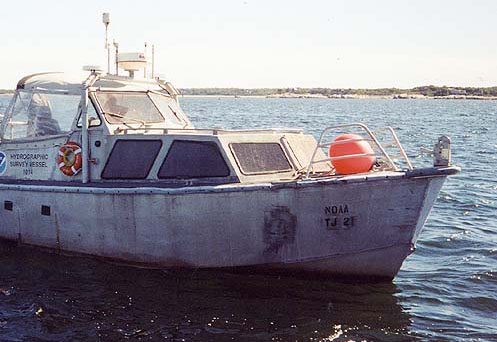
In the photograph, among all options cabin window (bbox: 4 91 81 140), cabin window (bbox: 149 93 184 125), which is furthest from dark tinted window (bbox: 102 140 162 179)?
cabin window (bbox: 149 93 184 125)

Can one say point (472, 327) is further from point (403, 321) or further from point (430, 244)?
point (430, 244)

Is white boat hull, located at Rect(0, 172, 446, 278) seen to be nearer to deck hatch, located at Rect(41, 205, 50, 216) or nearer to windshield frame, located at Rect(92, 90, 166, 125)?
deck hatch, located at Rect(41, 205, 50, 216)

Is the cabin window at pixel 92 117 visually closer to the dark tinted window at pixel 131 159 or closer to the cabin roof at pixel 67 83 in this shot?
the cabin roof at pixel 67 83

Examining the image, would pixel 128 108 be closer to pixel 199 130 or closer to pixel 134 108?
pixel 134 108

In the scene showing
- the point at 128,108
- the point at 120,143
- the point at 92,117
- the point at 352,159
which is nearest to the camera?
the point at 352,159

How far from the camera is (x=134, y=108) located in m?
10.2

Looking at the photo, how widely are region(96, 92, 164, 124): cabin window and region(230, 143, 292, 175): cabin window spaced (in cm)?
204

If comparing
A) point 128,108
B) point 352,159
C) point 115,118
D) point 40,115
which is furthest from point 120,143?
point 352,159

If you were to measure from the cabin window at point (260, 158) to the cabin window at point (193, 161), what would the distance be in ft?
0.95

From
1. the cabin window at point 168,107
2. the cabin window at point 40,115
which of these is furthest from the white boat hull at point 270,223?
the cabin window at point 168,107

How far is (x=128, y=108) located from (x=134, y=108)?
0.40ft

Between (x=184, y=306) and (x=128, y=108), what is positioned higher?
(x=128, y=108)

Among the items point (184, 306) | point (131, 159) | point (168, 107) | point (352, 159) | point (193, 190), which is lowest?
point (184, 306)

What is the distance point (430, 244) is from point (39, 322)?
288 inches
